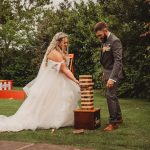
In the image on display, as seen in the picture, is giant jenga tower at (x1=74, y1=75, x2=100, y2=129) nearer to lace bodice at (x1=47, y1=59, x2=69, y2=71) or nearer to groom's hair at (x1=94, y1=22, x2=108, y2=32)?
lace bodice at (x1=47, y1=59, x2=69, y2=71)

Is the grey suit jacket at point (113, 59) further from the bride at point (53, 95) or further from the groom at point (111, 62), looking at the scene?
the bride at point (53, 95)

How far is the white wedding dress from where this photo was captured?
28.1ft

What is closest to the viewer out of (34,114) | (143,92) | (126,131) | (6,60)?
(126,131)

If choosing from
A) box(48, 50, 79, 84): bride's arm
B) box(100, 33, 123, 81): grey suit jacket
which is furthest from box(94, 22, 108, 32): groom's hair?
box(48, 50, 79, 84): bride's arm

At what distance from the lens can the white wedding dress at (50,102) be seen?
28.1 ft

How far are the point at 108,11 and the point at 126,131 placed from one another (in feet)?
31.3

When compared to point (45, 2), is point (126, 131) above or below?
below

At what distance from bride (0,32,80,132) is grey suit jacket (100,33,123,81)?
75 cm

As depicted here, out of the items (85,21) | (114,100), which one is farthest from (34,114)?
(85,21)

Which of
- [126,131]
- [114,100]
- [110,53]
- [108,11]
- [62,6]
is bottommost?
[126,131]

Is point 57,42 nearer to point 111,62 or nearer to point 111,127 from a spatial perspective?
point 111,62

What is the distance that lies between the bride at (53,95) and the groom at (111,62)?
79 cm

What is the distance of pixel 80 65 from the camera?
24.6 m

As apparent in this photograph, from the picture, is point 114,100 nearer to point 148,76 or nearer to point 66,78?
point 66,78
